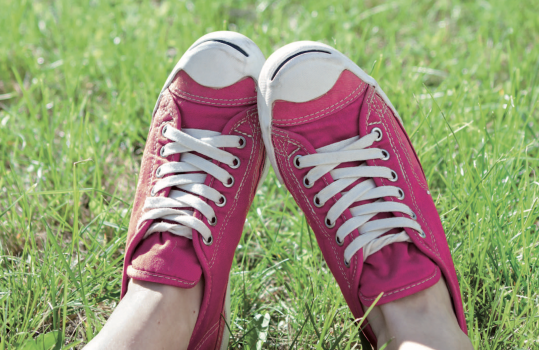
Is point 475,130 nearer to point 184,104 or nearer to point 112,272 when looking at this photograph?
point 184,104

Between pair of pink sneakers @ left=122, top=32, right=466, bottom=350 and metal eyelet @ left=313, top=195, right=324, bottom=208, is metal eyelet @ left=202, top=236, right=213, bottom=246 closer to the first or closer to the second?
pair of pink sneakers @ left=122, top=32, right=466, bottom=350

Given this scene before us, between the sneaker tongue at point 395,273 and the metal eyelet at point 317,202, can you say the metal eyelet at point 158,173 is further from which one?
the sneaker tongue at point 395,273

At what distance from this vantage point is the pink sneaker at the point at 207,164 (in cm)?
124

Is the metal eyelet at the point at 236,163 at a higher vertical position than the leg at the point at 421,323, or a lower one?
higher

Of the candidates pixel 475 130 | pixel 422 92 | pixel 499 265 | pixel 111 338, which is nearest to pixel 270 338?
pixel 111 338

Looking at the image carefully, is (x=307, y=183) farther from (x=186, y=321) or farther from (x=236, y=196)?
(x=186, y=321)

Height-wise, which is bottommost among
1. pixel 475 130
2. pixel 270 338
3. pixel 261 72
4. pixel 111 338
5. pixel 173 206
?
pixel 270 338

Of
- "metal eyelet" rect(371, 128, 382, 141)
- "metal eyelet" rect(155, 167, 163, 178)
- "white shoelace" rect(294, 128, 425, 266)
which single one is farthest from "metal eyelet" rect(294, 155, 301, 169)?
"metal eyelet" rect(155, 167, 163, 178)

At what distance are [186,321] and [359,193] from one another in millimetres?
581

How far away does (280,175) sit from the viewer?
140 centimetres

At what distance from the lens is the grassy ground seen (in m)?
1.22

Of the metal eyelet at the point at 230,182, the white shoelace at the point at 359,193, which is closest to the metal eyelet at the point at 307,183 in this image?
the white shoelace at the point at 359,193

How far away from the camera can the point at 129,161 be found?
1698 mm

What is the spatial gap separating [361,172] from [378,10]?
139 cm
